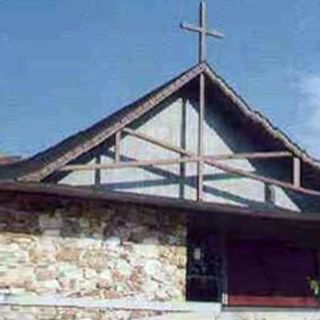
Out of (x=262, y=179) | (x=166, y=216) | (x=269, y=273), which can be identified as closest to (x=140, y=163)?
(x=166, y=216)

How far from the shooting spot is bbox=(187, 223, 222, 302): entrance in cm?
1812

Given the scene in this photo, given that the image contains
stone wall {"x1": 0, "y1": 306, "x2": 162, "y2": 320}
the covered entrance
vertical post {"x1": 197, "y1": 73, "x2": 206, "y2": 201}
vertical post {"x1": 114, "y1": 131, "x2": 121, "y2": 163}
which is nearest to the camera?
stone wall {"x1": 0, "y1": 306, "x2": 162, "y2": 320}

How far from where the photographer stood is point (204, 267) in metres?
18.2

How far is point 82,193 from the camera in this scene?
14.8m

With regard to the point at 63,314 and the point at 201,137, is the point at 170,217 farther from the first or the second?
the point at 63,314

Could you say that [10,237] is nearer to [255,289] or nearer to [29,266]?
[29,266]

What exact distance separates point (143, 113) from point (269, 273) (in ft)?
16.3

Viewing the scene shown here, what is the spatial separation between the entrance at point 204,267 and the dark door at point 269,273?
322 millimetres

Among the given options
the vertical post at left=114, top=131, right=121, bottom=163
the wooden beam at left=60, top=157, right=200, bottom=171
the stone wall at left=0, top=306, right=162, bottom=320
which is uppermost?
the vertical post at left=114, top=131, right=121, bottom=163

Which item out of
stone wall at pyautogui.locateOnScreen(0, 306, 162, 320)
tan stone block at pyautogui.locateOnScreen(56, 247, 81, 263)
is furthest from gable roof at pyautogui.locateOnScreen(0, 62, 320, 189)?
stone wall at pyautogui.locateOnScreen(0, 306, 162, 320)

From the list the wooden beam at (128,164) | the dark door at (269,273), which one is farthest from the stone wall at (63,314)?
the dark door at (269,273)

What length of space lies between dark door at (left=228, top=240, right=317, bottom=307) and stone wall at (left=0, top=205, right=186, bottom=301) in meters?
2.37

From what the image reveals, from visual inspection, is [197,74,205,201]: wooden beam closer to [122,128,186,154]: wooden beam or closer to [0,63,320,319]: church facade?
[0,63,320,319]: church facade

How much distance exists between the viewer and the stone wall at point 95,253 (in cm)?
1477
